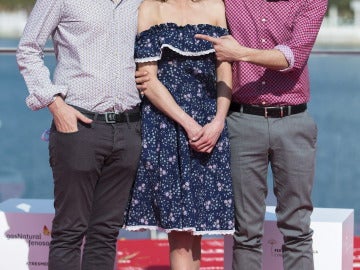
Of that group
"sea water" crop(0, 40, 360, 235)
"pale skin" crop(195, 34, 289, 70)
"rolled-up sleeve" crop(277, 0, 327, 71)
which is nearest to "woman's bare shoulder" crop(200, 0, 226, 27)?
"pale skin" crop(195, 34, 289, 70)

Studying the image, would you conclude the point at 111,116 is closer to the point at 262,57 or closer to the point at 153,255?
the point at 262,57

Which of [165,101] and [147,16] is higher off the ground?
[147,16]

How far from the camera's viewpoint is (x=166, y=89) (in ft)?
11.8

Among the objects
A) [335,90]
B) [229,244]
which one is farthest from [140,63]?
[335,90]

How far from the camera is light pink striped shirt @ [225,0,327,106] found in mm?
3617

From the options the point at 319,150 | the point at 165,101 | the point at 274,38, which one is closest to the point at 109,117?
the point at 165,101

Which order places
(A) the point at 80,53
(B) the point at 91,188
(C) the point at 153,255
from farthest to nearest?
(C) the point at 153,255 < (B) the point at 91,188 < (A) the point at 80,53

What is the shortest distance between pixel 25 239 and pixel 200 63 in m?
1.03

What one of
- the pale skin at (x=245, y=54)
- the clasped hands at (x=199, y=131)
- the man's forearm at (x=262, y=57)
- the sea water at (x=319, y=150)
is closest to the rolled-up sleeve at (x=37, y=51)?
the clasped hands at (x=199, y=131)

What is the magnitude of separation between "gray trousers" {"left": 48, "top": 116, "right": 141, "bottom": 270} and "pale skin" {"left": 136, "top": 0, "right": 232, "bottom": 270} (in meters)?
0.13

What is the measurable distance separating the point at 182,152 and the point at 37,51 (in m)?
0.57

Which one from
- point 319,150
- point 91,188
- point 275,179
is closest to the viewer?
point 91,188

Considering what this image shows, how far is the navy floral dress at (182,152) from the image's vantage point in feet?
11.8

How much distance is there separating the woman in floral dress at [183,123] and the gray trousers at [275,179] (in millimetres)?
52
